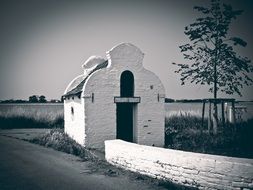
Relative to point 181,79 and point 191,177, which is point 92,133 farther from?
point 181,79

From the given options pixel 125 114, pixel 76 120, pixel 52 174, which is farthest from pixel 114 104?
pixel 52 174

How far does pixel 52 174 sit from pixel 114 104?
5709 millimetres

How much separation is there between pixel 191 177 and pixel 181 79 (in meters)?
11.9

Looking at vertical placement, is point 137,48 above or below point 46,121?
above

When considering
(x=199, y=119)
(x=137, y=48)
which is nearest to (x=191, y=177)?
(x=137, y=48)

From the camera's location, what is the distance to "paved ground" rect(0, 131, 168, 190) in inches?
341

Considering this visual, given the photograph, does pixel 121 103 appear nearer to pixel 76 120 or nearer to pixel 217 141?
pixel 76 120

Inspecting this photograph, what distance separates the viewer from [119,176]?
9766 millimetres

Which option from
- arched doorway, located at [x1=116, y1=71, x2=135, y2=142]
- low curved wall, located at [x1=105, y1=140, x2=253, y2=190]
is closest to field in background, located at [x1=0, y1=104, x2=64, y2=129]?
arched doorway, located at [x1=116, y1=71, x2=135, y2=142]

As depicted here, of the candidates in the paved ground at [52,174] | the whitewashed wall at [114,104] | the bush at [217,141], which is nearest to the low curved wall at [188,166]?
the paved ground at [52,174]

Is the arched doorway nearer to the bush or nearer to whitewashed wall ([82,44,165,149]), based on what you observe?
whitewashed wall ([82,44,165,149])

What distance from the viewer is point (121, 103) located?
1567 centimetres

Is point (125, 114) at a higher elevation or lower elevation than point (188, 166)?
higher

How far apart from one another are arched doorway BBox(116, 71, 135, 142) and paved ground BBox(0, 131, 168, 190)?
3.57 metres
